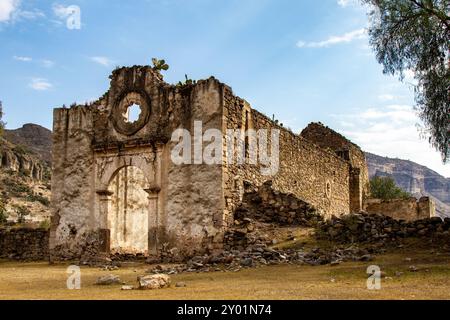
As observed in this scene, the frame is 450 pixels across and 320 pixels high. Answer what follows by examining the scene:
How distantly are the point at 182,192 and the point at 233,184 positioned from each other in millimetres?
1403

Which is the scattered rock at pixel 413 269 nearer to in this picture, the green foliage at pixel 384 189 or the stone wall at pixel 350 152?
the stone wall at pixel 350 152

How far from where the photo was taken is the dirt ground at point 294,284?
640cm

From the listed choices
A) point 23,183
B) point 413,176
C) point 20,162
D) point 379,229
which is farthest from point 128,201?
point 413,176

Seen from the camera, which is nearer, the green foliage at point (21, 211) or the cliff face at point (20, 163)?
the green foliage at point (21, 211)

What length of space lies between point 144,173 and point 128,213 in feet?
8.61

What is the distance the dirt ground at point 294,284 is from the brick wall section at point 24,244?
7663mm

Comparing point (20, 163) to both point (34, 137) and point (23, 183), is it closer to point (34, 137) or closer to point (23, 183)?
point (23, 183)

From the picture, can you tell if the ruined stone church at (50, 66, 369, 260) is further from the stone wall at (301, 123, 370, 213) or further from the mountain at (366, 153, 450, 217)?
the mountain at (366, 153, 450, 217)

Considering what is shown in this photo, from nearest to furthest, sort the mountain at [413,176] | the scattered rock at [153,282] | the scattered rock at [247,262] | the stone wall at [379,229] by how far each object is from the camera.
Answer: the scattered rock at [153,282], the scattered rock at [247,262], the stone wall at [379,229], the mountain at [413,176]

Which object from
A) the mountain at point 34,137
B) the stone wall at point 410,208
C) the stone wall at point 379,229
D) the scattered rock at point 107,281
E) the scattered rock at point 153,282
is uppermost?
the mountain at point 34,137

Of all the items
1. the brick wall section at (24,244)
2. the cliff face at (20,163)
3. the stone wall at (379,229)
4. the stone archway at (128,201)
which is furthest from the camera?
the cliff face at (20,163)

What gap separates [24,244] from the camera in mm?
17844

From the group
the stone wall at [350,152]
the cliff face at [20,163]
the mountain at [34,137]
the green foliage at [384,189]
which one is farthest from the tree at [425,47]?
the mountain at [34,137]

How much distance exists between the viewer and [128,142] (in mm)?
15344
